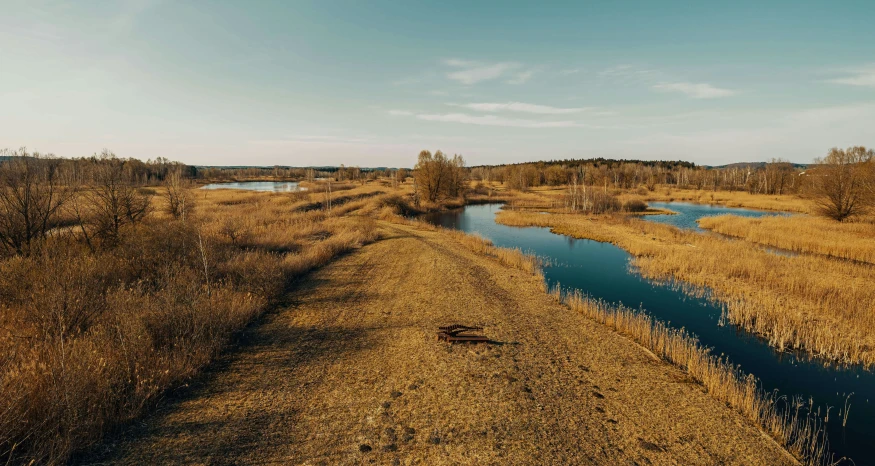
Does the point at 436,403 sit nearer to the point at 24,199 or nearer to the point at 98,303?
the point at 98,303

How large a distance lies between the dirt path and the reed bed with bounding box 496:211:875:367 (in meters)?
6.75

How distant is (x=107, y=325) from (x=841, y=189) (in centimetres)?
5372

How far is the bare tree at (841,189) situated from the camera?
30997 mm

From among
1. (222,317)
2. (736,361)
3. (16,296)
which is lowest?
(736,361)

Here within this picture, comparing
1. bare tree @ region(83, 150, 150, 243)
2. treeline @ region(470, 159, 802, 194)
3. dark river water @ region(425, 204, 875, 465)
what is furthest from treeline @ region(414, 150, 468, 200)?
bare tree @ region(83, 150, 150, 243)

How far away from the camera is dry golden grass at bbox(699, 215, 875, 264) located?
77.3 feet

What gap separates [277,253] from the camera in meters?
21.2

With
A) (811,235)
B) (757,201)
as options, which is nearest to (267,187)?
(811,235)

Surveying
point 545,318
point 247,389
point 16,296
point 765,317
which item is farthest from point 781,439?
point 16,296

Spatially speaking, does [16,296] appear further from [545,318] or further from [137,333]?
[545,318]

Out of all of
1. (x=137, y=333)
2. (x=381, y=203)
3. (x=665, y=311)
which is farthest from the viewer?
(x=381, y=203)

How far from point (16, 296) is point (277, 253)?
11.8 meters

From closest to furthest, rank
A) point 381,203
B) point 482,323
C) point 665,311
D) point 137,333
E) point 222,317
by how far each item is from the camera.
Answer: point 137,333
point 222,317
point 482,323
point 665,311
point 381,203

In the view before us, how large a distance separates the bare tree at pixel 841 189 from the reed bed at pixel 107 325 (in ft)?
154
